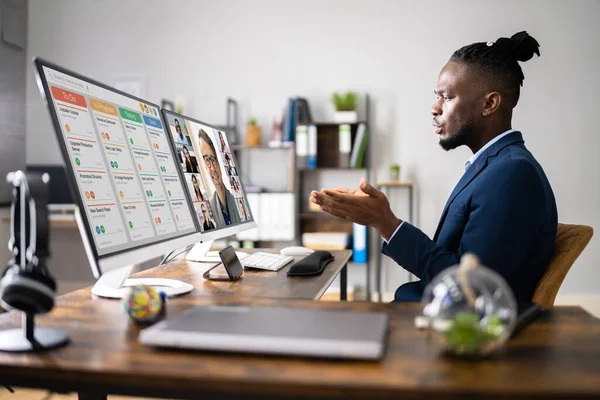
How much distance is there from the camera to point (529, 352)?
0.71 metres

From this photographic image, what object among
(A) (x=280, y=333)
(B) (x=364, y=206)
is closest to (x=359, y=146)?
(B) (x=364, y=206)

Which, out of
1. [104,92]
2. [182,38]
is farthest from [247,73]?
[104,92]

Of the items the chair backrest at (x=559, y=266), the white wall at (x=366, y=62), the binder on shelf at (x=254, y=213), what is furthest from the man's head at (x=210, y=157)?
the white wall at (x=366, y=62)

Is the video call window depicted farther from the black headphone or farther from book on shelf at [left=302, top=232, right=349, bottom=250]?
book on shelf at [left=302, top=232, right=349, bottom=250]

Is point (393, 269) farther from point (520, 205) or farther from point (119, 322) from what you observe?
point (119, 322)

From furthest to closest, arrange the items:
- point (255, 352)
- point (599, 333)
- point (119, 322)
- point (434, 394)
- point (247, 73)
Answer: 1. point (247, 73)
2. point (119, 322)
3. point (599, 333)
4. point (255, 352)
5. point (434, 394)

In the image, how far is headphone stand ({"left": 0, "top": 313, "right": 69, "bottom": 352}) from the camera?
0.73 metres

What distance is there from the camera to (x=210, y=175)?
64.9 inches

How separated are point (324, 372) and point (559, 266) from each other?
0.98 metres

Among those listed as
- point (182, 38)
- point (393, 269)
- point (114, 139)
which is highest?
point (182, 38)

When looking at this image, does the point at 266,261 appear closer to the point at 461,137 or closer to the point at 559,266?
the point at 461,137

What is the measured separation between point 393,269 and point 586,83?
85.9 inches

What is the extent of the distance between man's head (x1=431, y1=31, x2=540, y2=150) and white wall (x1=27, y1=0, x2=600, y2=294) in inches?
114

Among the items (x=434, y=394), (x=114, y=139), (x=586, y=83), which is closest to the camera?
(x=434, y=394)
